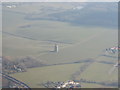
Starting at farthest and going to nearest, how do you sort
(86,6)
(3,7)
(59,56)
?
(86,6)
(3,7)
(59,56)

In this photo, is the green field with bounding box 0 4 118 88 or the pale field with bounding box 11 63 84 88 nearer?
the pale field with bounding box 11 63 84 88

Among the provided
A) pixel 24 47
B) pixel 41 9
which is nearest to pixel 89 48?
pixel 24 47

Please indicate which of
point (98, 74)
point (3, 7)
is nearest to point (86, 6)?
point (3, 7)

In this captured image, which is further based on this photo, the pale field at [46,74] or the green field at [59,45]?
the green field at [59,45]

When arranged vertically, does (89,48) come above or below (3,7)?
below

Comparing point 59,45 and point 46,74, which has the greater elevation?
point 59,45

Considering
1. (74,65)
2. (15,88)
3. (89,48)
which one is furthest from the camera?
(89,48)

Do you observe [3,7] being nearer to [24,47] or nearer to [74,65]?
[24,47]

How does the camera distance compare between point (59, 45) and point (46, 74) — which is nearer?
point (46, 74)

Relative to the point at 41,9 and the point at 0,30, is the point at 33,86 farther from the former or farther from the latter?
the point at 41,9

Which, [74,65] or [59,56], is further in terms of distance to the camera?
[59,56]
